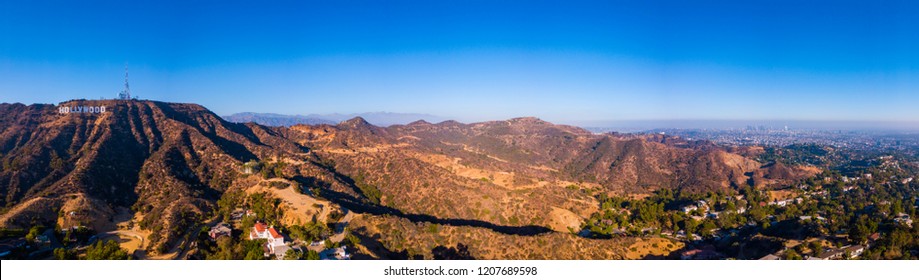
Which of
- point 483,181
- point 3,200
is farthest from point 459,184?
Result: point 3,200

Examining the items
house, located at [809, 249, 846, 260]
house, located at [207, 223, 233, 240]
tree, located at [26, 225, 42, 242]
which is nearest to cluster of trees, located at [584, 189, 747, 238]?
house, located at [809, 249, 846, 260]

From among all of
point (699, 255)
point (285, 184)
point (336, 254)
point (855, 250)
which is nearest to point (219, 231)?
point (285, 184)

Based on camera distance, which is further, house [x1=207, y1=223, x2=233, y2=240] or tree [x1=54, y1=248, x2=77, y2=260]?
house [x1=207, y1=223, x2=233, y2=240]

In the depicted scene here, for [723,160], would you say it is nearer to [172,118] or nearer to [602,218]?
[602,218]

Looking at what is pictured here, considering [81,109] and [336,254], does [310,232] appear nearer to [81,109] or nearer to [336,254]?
[336,254]

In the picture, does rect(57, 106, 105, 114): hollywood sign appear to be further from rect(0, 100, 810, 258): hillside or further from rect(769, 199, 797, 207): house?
rect(769, 199, 797, 207): house

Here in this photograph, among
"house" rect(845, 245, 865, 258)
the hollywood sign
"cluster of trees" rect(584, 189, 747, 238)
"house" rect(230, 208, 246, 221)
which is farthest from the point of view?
the hollywood sign
